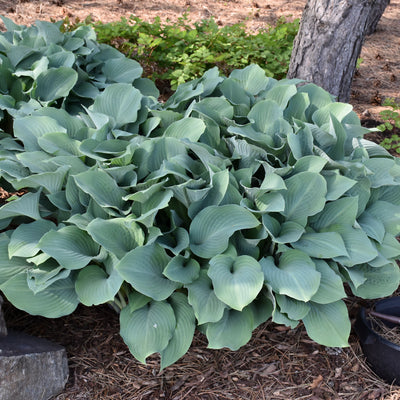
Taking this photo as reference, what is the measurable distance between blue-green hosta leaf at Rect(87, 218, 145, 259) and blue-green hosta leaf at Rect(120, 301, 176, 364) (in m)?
0.27

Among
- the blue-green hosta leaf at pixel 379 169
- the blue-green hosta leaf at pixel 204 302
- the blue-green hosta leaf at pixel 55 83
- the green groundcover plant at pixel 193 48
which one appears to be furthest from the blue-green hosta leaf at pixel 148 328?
the green groundcover plant at pixel 193 48

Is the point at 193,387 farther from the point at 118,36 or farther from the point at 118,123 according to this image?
the point at 118,36

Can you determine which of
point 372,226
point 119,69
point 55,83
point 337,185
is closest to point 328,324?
point 372,226

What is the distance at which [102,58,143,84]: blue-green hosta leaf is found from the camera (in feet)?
10.5

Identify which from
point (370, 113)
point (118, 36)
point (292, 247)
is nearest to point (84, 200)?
point (292, 247)

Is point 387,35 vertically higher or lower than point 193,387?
higher

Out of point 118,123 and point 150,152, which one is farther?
point 118,123

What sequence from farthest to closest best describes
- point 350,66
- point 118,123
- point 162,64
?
point 162,64 → point 350,66 → point 118,123

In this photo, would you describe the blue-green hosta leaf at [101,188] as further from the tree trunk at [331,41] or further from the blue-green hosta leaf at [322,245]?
the tree trunk at [331,41]

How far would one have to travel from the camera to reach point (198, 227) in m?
1.99

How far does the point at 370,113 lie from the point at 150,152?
129 inches

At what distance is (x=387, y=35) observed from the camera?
7246mm

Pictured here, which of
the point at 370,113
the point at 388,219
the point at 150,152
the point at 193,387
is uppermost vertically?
the point at 150,152

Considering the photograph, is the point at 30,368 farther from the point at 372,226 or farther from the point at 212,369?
the point at 372,226
